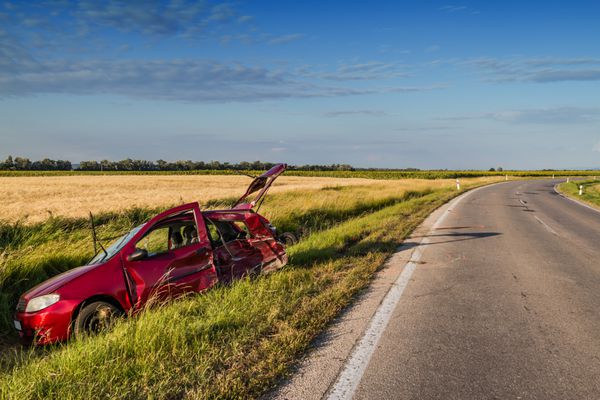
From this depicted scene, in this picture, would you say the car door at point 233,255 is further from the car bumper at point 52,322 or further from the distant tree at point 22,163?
the distant tree at point 22,163

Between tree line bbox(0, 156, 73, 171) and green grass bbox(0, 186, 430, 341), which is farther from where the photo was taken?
tree line bbox(0, 156, 73, 171)

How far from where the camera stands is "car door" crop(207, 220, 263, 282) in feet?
22.1

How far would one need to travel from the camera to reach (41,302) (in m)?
5.16

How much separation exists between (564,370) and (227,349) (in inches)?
121

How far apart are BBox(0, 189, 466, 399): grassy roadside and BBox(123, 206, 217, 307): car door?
1.01 ft

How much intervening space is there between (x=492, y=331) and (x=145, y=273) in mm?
4326

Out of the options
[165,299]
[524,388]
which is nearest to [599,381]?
[524,388]

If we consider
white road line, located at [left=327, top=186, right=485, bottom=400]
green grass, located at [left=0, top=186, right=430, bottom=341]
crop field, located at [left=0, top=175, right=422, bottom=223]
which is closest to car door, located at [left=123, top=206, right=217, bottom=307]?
green grass, located at [left=0, top=186, right=430, bottom=341]

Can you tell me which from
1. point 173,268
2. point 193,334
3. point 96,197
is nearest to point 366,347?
point 193,334

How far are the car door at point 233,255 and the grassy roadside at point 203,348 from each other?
1.36 ft

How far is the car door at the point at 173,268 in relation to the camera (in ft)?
18.7

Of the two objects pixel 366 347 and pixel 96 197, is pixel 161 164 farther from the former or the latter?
pixel 366 347

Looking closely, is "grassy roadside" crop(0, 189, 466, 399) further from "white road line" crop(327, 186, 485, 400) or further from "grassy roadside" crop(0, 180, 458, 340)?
"grassy roadside" crop(0, 180, 458, 340)

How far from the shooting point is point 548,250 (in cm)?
979
